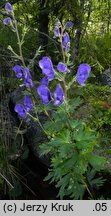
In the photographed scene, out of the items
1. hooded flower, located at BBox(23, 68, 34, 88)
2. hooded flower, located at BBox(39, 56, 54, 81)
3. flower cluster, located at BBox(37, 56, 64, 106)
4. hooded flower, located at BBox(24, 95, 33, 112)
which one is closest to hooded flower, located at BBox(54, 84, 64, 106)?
flower cluster, located at BBox(37, 56, 64, 106)

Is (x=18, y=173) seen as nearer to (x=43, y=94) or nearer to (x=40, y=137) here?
(x=40, y=137)

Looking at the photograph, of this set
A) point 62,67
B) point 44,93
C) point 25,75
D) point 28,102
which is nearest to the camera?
point 62,67

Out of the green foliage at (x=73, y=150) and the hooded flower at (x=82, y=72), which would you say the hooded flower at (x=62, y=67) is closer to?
the hooded flower at (x=82, y=72)

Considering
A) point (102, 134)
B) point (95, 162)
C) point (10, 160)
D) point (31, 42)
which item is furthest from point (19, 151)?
point (31, 42)

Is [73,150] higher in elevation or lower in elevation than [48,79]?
lower

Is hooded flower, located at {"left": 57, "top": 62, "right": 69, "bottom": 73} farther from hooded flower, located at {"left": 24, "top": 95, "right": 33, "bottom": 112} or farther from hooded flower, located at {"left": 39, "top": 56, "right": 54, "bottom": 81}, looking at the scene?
hooded flower, located at {"left": 24, "top": 95, "right": 33, "bottom": 112}

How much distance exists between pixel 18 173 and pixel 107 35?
285cm

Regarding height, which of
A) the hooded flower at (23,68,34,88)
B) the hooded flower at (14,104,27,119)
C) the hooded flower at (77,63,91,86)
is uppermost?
the hooded flower at (23,68,34,88)

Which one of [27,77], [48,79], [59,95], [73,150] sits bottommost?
[73,150]

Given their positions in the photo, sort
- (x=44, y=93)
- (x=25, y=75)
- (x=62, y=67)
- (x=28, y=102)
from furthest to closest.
Result: (x=28, y=102) → (x=25, y=75) → (x=44, y=93) → (x=62, y=67)

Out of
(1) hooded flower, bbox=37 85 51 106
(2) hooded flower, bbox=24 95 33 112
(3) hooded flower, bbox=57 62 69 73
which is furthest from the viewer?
(2) hooded flower, bbox=24 95 33 112

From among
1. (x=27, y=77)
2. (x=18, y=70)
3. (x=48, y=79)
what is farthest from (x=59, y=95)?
(x=18, y=70)

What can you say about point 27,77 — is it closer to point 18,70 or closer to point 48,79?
point 18,70

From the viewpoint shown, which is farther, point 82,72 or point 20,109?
point 20,109
